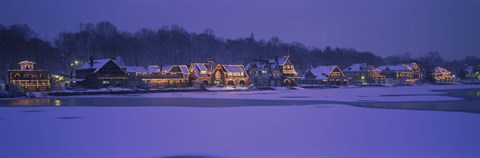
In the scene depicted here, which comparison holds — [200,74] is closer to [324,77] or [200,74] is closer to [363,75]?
[324,77]

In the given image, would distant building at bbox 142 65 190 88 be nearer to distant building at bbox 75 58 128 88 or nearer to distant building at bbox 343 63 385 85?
distant building at bbox 75 58 128 88

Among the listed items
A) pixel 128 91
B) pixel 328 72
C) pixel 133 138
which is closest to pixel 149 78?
pixel 128 91

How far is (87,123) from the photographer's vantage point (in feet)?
66.0

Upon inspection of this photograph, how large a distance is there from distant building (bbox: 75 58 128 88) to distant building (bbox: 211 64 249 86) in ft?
67.3

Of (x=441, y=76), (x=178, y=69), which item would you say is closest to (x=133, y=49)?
(x=178, y=69)

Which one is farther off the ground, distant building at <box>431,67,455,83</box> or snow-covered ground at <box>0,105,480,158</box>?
distant building at <box>431,67,455,83</box>

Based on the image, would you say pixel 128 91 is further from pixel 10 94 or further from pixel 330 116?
pixel 330 116

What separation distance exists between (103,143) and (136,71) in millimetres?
71275

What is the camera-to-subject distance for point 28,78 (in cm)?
6019

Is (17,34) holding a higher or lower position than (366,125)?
higher

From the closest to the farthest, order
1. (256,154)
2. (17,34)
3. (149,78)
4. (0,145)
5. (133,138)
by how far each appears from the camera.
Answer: (256,154), (0,145), (133,138), (149,78), (17,34)

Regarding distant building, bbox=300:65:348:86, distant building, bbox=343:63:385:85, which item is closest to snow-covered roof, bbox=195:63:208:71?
distant building, bbox=300:65:348:86

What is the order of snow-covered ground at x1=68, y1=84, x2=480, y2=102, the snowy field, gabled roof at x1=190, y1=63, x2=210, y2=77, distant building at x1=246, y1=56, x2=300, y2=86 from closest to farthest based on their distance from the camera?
the snowy field
snow-covered ground at x1=68, y1=84, x2=480, y2=102
gabled roof at x1=190, y1=63, x2=210, y2=77
distant building at x1=246, y1=56, x2=300, y2=86

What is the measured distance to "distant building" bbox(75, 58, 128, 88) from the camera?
6812 cm
